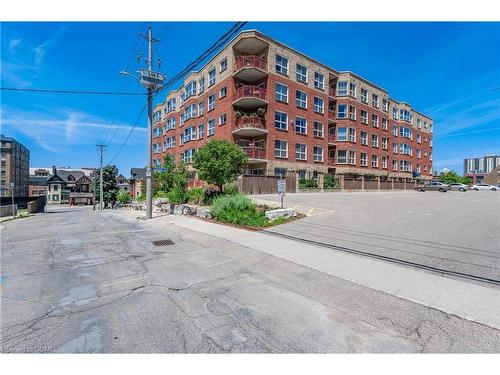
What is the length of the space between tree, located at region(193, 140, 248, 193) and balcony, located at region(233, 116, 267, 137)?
309 inches

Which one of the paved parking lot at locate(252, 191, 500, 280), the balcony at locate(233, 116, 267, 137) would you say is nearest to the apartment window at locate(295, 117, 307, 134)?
the balcony at locate(233, 116, 267, 137)

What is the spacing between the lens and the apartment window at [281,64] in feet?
89.4

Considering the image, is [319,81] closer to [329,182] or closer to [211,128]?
[329,182]

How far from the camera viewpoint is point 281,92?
2758cm

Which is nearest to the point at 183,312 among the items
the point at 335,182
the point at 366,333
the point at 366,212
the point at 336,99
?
the point at 366,333

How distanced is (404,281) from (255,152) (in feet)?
70.2

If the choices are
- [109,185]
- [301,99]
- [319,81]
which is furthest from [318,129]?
[109,185]

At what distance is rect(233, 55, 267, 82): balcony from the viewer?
25250 millimetres

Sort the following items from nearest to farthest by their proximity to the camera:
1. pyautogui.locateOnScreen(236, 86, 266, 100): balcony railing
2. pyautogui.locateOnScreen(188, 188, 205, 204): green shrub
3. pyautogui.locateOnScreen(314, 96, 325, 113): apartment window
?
1. pyautogui.locateOnScreen(188, 188, 205, 204): green shrub
2. pyautogui.locateOnScreen(236, 86, 266, 100): balcony railing
3. pyautogui.locateOnScreen(314, 96, 325, 113): apartment window

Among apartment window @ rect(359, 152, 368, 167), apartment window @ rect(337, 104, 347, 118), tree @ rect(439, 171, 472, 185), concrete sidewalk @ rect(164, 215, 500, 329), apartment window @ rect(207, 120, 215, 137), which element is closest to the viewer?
concrete sidewalk @ rect(164, 215, 500, 329)

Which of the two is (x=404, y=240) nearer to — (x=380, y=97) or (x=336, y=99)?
(x=336, y=99)

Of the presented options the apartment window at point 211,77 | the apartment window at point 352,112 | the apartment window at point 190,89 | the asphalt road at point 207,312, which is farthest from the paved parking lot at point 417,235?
the apartment window at point 190,89

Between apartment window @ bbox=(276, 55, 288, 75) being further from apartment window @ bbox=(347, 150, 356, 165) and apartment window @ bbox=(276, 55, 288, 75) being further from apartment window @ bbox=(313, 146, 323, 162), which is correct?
apartment window @ bbox=(347, 150, 356, 165)

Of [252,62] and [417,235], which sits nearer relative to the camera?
[417,235]
